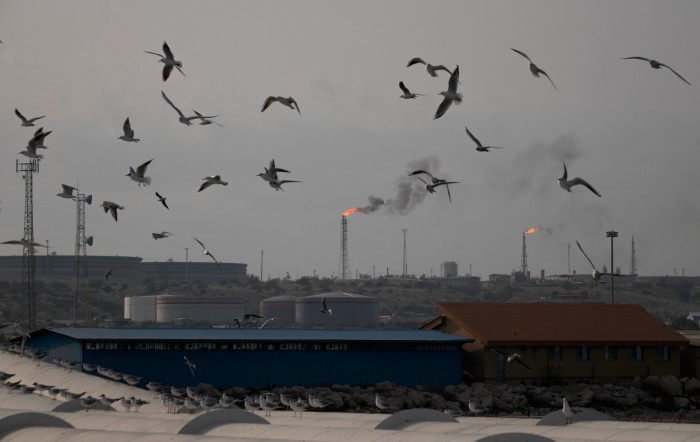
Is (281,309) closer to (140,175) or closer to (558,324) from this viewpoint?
(558,324)

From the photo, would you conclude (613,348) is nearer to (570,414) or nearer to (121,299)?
(570,414)

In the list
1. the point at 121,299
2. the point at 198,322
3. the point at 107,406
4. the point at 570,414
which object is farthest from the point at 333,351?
the point at 121,299

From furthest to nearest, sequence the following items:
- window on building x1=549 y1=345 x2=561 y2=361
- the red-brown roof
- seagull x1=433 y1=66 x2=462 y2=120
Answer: window on building x1=549 y1=345 x2=561 y2=361 → the red-brown roof → seagull x1=433 y1=66 x2=462 y2=120

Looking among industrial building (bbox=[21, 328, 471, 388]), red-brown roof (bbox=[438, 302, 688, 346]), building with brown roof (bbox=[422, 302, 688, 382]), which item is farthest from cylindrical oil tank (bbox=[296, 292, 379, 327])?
industrial building (bbox=[21, 328, 471, 388])

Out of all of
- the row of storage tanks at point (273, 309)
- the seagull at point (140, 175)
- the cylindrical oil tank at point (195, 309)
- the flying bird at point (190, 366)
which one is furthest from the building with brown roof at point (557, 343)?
the cylindrical oil tank at point (195, 309)

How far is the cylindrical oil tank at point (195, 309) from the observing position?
162000 millimetres

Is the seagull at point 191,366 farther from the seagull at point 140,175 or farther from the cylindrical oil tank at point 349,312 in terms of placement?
the cylindrical oil tank at point 349,312

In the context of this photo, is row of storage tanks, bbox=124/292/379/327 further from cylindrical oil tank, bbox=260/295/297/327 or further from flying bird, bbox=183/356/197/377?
flying bird, bbox=183/356/197/377

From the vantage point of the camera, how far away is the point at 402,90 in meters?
36.9

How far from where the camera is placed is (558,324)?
64.1 m

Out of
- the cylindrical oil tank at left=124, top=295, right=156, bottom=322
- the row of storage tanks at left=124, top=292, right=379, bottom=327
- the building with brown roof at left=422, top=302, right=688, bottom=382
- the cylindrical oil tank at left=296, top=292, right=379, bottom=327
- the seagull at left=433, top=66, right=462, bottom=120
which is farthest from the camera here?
the cylindrical oil tank at left=124, top=295, right=156, bottom=322

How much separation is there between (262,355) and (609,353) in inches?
627

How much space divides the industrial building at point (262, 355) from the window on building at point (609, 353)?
669 cm

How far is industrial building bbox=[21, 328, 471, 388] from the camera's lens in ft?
182
